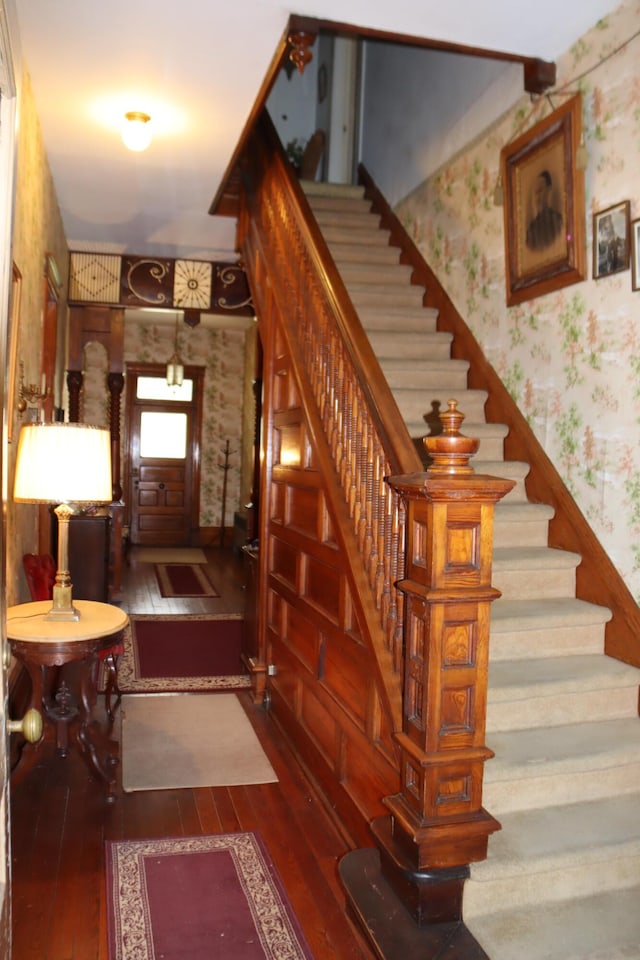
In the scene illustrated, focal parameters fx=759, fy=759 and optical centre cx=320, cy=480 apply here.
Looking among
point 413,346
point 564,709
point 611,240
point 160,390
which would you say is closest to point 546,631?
point 564,709

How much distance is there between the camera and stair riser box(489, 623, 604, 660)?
3158 mm

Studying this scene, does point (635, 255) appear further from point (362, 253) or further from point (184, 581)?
point (184, 581)

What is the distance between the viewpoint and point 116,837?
2.99 metres

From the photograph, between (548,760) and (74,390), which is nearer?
(548,760)

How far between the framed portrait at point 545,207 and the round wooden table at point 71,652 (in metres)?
2.64

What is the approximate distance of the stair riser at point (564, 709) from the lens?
2852 mm

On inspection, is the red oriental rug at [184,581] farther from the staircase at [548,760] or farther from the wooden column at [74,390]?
the staircase at [548,760]

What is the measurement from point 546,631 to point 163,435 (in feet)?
30.1

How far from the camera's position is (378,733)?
111 inches

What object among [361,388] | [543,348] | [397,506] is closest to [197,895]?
[397,506]

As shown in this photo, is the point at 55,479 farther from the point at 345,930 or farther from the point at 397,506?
the point at 345,930

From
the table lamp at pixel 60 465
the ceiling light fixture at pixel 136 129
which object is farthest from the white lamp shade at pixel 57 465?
the ceiling light fixture at pixel 136 129

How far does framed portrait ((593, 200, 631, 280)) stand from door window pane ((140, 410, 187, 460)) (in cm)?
890

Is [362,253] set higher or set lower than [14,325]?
higher
